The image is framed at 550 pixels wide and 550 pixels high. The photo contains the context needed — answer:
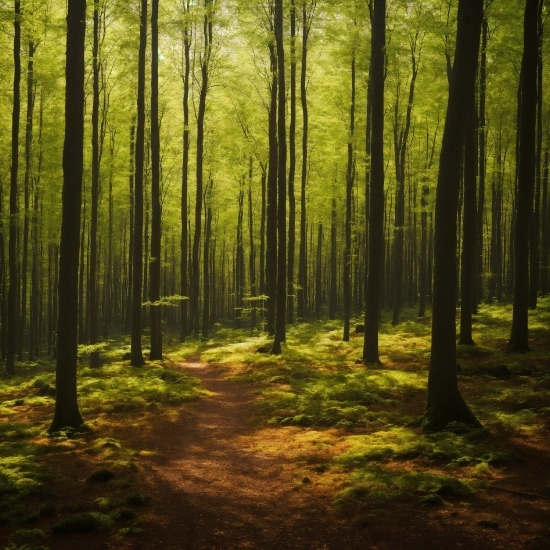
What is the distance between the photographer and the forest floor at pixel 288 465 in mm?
5805

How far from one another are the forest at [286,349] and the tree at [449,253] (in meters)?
0.04

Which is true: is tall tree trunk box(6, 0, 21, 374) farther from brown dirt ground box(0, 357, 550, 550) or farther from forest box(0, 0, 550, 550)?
brown dirt ground box(0, 357, 550, 550)

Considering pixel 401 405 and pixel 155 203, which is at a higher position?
pixel 155 203

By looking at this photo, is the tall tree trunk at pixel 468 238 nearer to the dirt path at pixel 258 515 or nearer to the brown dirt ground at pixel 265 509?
the brown dirt ground at pixel 265 509

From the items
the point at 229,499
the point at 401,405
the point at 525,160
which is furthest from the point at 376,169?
the point at 229,499

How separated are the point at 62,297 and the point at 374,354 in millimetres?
10469

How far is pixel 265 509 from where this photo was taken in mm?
6648

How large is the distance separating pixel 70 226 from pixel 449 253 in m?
7.40

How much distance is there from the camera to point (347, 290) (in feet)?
72.9

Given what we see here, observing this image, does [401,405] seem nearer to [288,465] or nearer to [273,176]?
[288,465]

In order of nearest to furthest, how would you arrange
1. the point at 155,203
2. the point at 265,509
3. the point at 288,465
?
the point at 265,509 < the point at 288,465 < the point at 155,203

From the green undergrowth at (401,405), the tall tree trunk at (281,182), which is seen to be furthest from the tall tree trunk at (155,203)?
the tall tree trunk at (281,182)

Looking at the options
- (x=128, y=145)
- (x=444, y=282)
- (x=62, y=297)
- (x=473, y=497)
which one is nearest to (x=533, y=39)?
(x=444, y=282)

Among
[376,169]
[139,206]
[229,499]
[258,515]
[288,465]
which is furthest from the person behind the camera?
[139,206]
